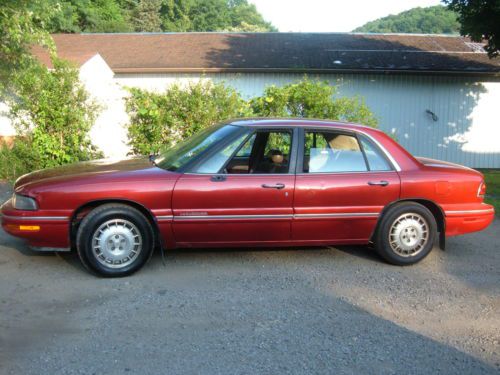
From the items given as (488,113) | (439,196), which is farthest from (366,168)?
(488,113)

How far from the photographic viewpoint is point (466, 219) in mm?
6020

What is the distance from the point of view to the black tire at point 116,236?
5250 mm

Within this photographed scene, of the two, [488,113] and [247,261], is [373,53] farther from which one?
[247,261]

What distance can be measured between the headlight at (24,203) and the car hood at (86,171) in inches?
5.7

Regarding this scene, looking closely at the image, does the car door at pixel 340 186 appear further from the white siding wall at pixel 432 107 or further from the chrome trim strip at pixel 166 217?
the white siding wall at pixel 432 107

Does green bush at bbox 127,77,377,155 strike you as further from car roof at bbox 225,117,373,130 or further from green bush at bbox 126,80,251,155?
car roof at bbox 225,117,373,130

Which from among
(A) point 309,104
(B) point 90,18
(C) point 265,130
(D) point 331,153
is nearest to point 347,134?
(D) point 331,153

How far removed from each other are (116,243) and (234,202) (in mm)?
1262

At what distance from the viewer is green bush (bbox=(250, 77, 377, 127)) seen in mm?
9703

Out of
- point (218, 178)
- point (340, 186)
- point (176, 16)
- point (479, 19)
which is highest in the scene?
point (176, 16)

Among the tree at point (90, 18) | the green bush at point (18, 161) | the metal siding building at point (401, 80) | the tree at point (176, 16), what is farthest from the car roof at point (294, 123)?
the tree at point (176, 16)

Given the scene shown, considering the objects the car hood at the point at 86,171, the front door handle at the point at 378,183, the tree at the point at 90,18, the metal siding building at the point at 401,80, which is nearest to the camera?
the car hood at the point at 86,171

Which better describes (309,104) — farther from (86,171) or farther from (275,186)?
(86,171)

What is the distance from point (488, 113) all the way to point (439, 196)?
42.5 feet
